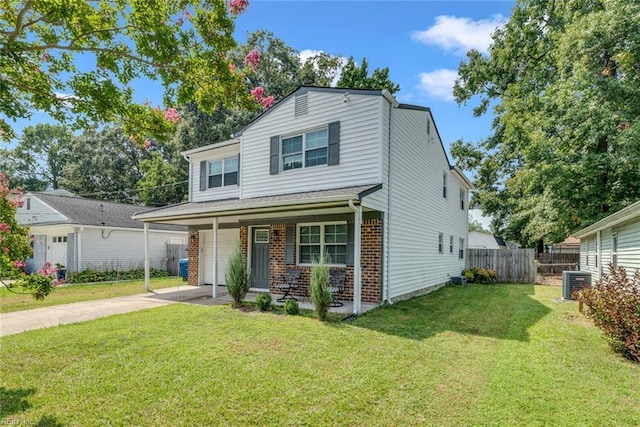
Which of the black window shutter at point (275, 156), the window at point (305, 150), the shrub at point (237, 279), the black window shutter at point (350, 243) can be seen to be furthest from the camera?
the black window shutter at point (275, 156)

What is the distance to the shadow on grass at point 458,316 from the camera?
694 centimetres

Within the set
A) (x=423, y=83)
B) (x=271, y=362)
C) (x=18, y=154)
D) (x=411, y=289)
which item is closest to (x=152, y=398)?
(x=271, y=362)

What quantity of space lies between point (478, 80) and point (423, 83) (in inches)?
357

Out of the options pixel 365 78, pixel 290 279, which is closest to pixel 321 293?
pixel 290 279

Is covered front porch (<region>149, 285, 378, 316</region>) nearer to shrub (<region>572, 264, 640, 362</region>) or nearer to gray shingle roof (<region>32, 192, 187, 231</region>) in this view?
shrub (<region>572, 264, 640, 362</region>)

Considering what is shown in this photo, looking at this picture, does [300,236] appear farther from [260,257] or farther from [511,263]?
[511,263]

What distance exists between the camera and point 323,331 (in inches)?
262

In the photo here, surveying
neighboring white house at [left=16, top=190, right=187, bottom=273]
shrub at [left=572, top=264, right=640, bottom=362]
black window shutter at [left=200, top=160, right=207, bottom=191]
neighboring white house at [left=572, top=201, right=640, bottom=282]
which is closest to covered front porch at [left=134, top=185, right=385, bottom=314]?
black window shutter at [left=200, top=160, right=207, bottom=191]

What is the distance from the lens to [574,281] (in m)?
10.9

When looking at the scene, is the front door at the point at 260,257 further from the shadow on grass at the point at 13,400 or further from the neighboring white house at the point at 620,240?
the neighboring white house at the point at 620,240

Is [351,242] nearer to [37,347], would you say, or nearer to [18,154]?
[37,347]

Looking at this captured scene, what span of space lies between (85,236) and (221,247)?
7.87 metres

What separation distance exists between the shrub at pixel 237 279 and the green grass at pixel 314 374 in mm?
1423

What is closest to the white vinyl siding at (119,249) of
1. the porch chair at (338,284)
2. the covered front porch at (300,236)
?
the covered front porch at (300,236)
